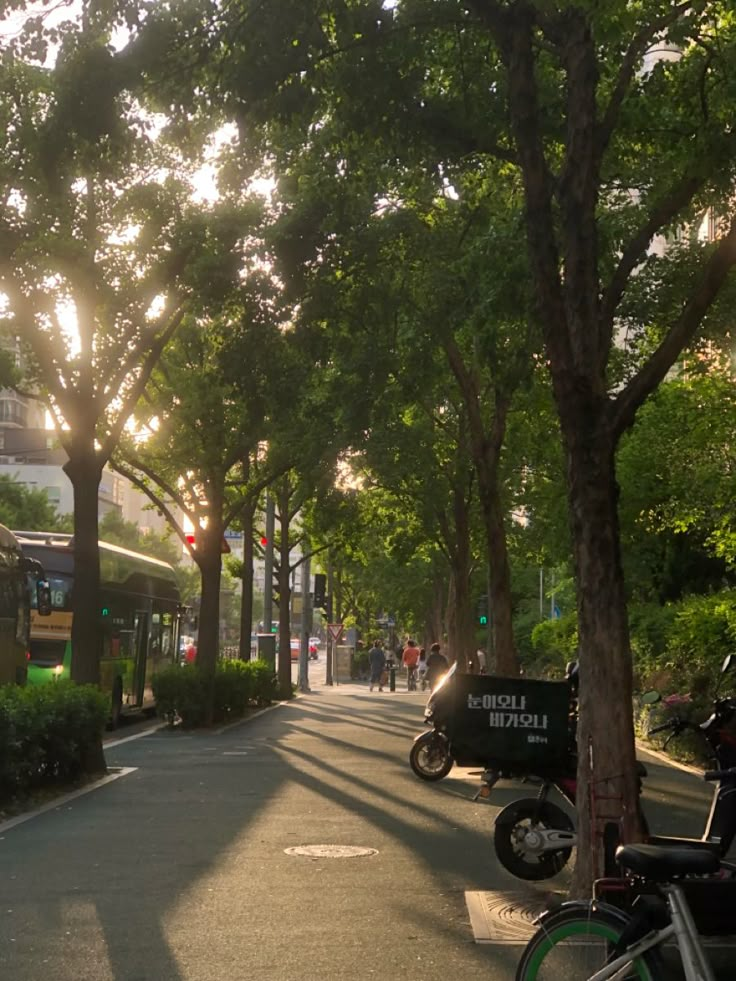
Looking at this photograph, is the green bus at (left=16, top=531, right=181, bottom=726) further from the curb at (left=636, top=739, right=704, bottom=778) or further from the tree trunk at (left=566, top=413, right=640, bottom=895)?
the tree trunk at (left=566, top=413, right=640, bottom=895)

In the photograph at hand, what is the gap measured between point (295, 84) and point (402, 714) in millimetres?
26085

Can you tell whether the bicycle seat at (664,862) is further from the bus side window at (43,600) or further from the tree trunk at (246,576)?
the tree trunk at (246,576)

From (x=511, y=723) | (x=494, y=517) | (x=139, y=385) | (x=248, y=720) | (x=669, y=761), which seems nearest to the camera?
(x=511, y=723)

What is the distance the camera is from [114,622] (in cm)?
2697

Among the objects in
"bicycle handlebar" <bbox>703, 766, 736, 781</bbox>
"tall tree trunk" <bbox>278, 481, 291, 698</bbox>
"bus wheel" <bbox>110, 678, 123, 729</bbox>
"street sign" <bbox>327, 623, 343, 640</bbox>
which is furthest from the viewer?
"street sign" <bbox>327, 623, 343, 640</bbox>

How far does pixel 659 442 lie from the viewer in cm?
2261

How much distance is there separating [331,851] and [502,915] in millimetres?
2779

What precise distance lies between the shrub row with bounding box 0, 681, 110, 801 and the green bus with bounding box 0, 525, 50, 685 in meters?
3.35

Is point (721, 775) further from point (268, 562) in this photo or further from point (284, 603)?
point (284, 603)

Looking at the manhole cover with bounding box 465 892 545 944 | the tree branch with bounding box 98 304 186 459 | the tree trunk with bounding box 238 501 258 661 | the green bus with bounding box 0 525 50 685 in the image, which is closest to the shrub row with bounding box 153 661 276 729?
the green bus with bounding box 0 525 50 685

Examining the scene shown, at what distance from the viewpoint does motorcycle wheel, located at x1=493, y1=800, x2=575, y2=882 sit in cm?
938

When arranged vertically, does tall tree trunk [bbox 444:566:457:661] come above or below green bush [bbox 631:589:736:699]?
above

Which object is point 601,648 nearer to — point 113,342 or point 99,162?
point 99,162

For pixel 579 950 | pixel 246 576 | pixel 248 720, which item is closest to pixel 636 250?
pixel 579 950
